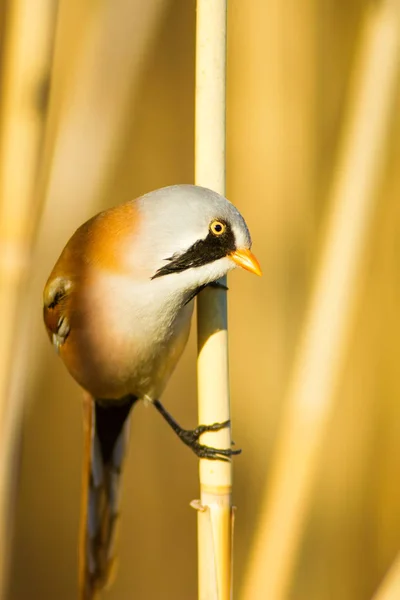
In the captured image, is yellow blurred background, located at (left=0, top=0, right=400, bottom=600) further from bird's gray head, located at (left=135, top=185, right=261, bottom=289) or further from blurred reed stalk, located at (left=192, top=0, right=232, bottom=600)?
blurred reed stalk, located at (left=192, top=0, right=232, bottom=600)

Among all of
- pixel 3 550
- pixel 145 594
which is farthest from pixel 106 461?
pixel 145 594

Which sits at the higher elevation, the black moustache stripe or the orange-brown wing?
the orange-brown wing

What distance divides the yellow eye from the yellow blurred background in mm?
686

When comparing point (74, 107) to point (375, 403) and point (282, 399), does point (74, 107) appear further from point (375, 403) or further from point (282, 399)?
point (375, 403)

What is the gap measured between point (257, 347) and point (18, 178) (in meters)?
1.14

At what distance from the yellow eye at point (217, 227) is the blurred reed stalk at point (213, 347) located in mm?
48

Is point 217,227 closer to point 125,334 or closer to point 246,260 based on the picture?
point 246,260

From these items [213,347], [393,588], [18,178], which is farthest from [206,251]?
[393,588]

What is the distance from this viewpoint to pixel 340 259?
1.57 metres

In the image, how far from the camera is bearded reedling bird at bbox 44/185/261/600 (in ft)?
4.12

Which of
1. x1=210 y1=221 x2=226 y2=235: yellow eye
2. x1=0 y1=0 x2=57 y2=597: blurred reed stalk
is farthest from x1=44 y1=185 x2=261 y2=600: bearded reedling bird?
x1=0 y1=0 x2=57 y2=597: blurred reed stalk

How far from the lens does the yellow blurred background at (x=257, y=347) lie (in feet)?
7.07

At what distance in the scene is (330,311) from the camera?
1587mm

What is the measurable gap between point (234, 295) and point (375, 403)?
496 mm
